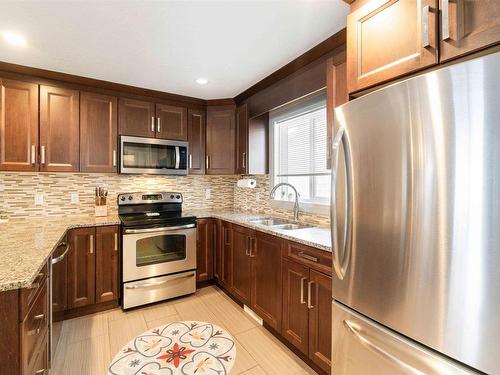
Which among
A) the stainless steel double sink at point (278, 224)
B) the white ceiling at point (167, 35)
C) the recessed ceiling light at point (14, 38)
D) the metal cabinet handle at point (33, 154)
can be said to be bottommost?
the stainless steel double sink at point (278, 224)

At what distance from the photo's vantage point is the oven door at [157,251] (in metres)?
2.59

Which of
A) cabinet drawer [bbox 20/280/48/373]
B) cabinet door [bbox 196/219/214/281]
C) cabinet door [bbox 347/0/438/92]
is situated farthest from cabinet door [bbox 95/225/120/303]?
cabinet door [bbox 347/0/438/92]

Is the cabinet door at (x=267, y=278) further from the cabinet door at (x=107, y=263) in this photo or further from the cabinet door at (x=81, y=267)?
the cabinet door at (x=81, y=267)

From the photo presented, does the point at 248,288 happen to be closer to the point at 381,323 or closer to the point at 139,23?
the point at 381,323

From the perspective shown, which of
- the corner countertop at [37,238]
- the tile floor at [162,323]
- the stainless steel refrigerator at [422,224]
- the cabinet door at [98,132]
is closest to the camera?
the stainless steel refrigerator at [422,224]

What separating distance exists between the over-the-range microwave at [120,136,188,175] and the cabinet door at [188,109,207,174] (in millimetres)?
106

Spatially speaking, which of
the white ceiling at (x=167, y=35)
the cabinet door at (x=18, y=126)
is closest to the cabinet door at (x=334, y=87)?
the white ceiling at (x=167, y=35)

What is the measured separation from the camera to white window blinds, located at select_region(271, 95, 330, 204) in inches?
97.8

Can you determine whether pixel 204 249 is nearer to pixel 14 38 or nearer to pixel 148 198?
pixel 148 198

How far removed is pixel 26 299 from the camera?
109 cm

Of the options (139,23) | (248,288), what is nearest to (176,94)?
(139,23)

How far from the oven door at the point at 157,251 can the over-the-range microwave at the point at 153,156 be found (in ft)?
2.31

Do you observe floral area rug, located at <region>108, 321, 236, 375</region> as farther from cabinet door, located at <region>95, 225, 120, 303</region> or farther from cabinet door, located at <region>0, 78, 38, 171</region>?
cabinet door, located at <region>0, 78, 38, 171</region>

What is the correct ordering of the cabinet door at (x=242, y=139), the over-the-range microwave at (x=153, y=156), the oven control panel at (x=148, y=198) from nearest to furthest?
the over-the-range microwave at (x=153, y=156) < the oven control panel at (x=148, y=198) < the cabinet door at (x=242, y=139)
